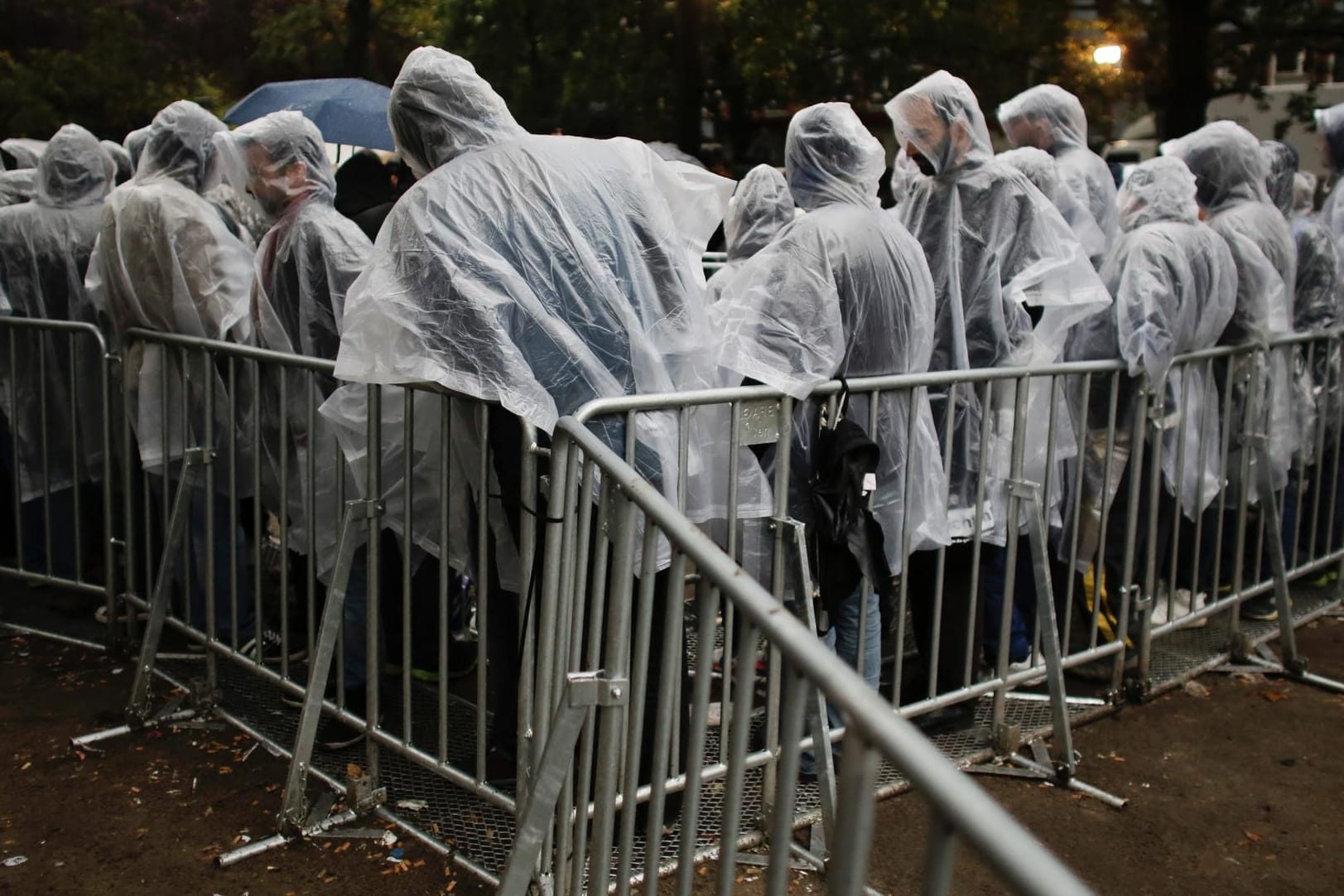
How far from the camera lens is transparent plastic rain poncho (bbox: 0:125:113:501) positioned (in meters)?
5.60

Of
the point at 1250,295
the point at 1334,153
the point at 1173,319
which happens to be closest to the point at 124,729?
the point at 1173,319

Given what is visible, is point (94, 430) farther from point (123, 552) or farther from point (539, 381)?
point (539, 381)

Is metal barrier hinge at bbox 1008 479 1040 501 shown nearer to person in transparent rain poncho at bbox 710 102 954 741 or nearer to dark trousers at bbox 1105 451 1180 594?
person in transparent rain poncho at bbox 710 102 954 741

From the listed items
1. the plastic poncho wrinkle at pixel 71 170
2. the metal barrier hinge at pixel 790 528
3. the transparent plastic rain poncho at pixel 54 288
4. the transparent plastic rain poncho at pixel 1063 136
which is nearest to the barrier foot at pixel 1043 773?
the metal barrier hinge at pixel 790 528

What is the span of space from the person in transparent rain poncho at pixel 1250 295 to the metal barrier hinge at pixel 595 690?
3.40 meters

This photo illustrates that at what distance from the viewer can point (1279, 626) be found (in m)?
5.36

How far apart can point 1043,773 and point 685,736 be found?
1.35 metres

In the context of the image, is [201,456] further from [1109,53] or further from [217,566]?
[1109,53]

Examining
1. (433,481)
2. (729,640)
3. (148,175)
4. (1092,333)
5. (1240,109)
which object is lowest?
(729,640)

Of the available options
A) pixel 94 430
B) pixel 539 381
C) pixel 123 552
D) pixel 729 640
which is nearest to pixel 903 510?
pixel 729 640

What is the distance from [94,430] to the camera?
221 inches

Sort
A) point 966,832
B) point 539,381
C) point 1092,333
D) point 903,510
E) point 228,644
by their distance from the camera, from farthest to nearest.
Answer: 1. point 1092,333
2. point 228,644
3. point 903,510
4. point 539,381
5. point 966,832

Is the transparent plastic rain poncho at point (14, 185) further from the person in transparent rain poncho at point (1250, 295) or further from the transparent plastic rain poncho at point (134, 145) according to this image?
the person in transparent rain poncho at point (1250, 295)

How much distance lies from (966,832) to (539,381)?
2.31 meters
